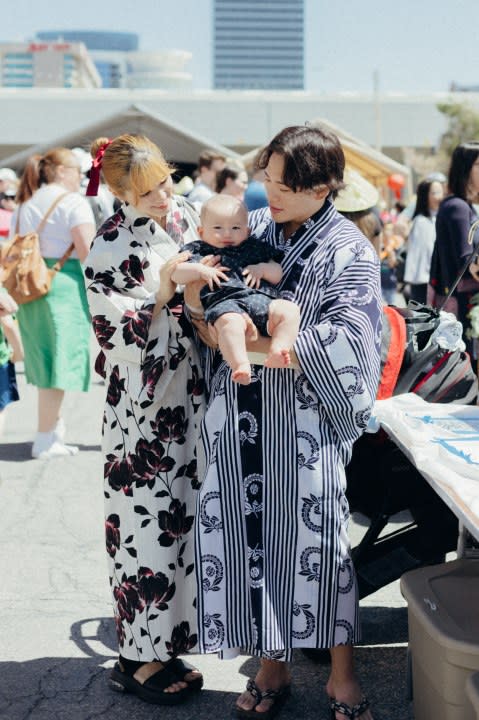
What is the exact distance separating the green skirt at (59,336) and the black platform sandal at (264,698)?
331cm

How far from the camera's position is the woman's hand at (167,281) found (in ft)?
8.89

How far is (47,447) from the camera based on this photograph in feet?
20.4

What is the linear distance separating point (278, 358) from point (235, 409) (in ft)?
0.85

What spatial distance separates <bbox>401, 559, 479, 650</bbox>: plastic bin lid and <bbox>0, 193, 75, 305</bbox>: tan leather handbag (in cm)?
364

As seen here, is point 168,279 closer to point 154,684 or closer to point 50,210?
point 154,684

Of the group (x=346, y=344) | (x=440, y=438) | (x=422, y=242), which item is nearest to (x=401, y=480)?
(x=440, y=438)

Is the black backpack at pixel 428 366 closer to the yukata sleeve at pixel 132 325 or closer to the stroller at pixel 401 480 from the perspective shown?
the stroller at pixel 401 480

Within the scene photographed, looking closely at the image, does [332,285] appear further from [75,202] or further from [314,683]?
[75,202]

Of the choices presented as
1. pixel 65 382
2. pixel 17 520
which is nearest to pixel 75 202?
pixel 65 382

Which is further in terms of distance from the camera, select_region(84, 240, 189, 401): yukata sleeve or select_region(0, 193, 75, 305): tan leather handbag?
select_region(0, 193, 75, 305): tan leather handbag

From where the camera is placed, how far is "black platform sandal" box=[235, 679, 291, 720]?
2.92m

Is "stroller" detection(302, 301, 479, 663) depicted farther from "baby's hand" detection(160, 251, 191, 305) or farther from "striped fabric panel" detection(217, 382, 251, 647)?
"baby's hand" detection(160, 251, 191, 305)

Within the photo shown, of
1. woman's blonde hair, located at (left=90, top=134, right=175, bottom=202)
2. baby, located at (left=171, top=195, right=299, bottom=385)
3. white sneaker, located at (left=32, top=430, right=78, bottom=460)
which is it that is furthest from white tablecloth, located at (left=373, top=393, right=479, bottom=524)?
white sneaker, located at (left=32, top=430, right=78, bottom=460)

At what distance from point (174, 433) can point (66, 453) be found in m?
3.42
